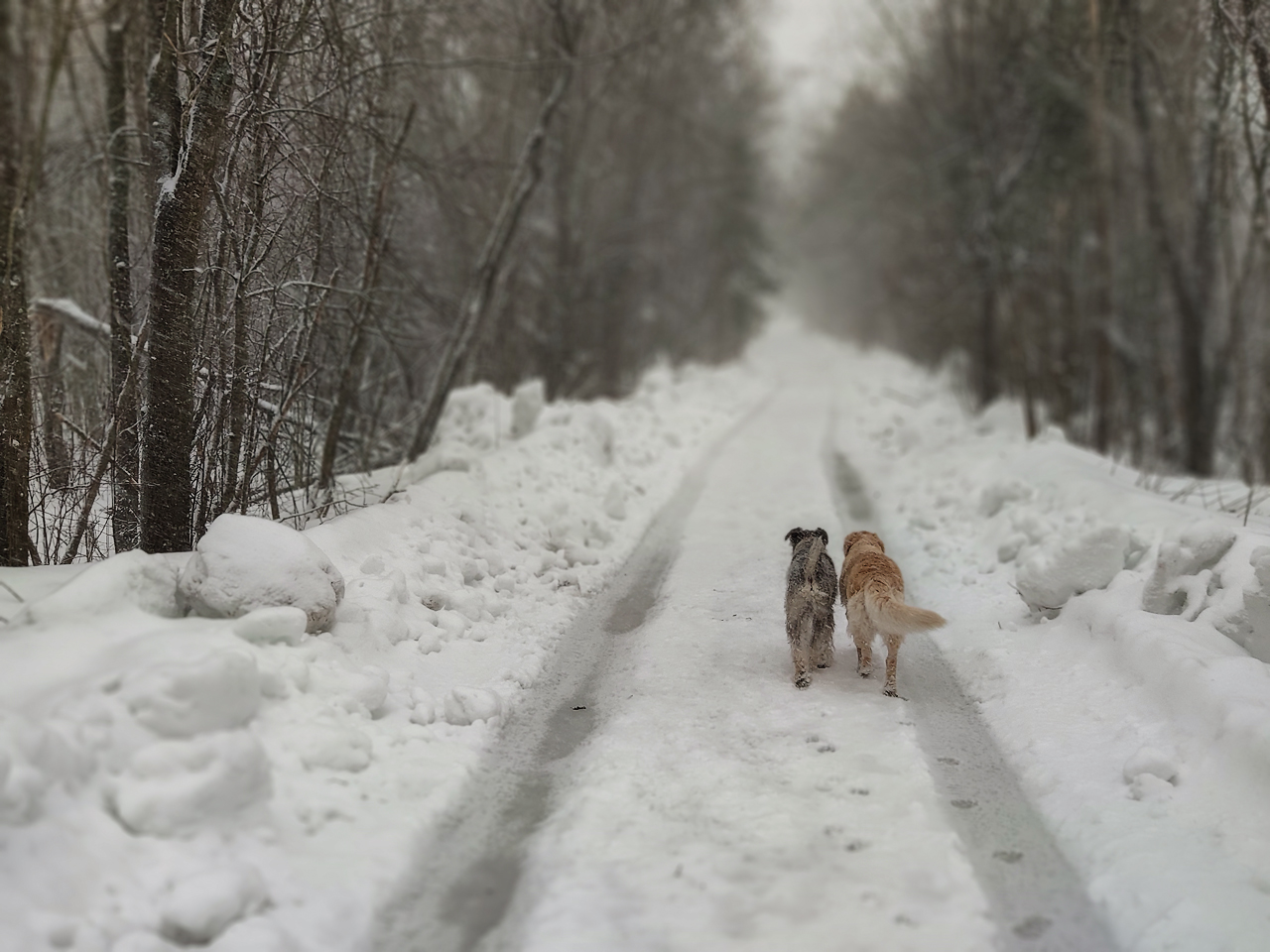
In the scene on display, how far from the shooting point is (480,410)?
13234 millimetres

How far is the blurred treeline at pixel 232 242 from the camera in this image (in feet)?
18.9

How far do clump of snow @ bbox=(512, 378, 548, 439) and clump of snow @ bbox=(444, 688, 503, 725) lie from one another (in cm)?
719

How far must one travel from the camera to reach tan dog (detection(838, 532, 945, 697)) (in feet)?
17.8

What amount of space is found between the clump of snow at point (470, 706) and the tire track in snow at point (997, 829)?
2477 mm

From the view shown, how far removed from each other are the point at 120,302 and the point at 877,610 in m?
5.69

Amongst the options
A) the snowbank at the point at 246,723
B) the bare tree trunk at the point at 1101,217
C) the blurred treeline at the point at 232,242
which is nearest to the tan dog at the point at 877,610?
the snowbank at the point at 246,723

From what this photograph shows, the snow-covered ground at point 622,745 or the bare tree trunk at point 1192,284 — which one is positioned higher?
the bare tree trunk at point 1192,284

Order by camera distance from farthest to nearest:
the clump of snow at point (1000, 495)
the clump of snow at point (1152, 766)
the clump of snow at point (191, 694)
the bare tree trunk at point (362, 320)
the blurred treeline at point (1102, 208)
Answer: the blurred treeline at point (1102, 208), the clump of snow at point (1000, 495), the bare tree trunk at point (362, 320), the clump of snow at point (1152, 766), the clump of snow at point (191, 694)

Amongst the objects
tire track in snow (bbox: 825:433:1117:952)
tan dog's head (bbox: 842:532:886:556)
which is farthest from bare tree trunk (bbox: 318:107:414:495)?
tire track in snow (bbox: 825:433:1117:952)

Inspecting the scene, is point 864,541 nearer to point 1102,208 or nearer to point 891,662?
point 891,662

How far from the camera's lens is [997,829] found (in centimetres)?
434

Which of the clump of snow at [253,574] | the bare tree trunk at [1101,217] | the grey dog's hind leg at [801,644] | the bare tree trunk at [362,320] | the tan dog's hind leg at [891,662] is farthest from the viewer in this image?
the bare tree trunk at [1101,217]

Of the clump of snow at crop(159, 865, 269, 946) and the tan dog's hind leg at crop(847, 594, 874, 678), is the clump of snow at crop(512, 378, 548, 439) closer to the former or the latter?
the tan dog's hind leg at crop(847, 594, 874, 678)

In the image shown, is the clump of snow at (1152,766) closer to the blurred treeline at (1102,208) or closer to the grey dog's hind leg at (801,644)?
the grey dog's hind leg at (801,644)
